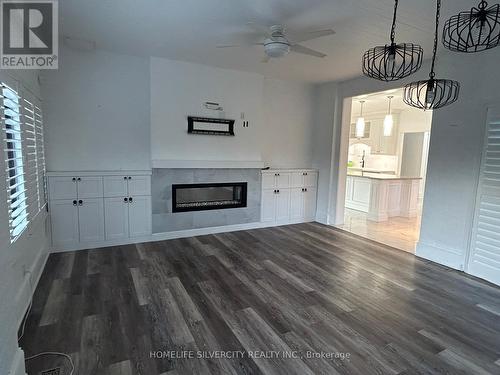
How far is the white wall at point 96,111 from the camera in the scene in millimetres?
3877

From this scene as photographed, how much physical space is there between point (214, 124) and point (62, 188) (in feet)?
8.05

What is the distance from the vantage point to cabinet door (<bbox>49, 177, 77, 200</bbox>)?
148 inches

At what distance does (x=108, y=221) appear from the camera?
4152 millimetres

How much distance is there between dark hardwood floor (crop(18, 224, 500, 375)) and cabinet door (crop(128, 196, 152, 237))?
393 millimetres

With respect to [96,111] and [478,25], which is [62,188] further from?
[478,25]

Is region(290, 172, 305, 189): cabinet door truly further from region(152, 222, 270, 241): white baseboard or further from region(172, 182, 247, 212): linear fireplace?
region(172, 182, 247, 212): linear fireplace

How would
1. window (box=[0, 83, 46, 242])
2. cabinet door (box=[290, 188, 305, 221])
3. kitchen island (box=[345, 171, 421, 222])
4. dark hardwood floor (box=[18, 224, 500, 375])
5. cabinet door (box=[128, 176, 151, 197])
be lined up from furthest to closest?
kitchen island (box=[345, 171, 421, 222]) < cabinet door (box=[290, 188, 305, 221]) < cabinet door (box=[128, 176, 151, 197]) < window (box=[0, 83, 46, 242]) < dark hardwood floor (box=[18, 224, 500, 375])

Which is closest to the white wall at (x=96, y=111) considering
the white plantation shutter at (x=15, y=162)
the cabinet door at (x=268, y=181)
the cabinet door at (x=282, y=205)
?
the white plantation shutter at (x=15, y=162)

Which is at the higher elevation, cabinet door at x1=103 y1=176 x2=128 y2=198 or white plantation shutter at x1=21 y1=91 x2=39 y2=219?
white plantation shutter at x1=21 y1=91 x2=39 y2=219

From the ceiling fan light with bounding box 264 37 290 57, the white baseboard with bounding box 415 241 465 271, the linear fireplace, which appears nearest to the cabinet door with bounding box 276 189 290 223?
the linear fireplace

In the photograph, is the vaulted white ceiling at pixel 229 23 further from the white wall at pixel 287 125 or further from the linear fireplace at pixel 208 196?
the linear fireplace at pixel 208 196

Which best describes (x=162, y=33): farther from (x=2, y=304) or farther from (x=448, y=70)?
(x=448, y=70)

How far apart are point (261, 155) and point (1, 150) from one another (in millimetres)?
4342

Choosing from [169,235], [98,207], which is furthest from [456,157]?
[98,207]
